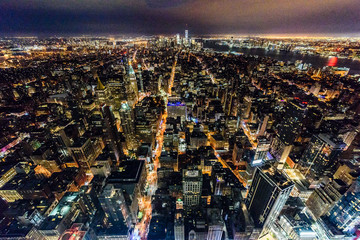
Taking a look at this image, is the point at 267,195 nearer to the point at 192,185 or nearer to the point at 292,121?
the point at 192,185

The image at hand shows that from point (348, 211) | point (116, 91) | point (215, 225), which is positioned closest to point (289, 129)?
point (348, 211)

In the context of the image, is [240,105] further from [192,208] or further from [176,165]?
[192,208]

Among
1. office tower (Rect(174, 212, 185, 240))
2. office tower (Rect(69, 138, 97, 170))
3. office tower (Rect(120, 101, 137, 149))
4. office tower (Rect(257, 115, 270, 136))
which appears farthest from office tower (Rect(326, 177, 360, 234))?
office tower (Rect(69, 138, 97, 170))

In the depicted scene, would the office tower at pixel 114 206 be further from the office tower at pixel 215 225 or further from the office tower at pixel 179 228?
the office tower at pixel 215 225

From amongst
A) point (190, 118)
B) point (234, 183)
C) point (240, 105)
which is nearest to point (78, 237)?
point (234, 183)

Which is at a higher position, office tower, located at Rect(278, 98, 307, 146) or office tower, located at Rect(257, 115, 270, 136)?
office tower, located at Rect(278, 98, 307, 146)

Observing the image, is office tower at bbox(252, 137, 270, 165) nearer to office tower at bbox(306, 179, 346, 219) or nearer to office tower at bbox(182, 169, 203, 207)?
office tower at bbox(306, 179, 346, 219)
